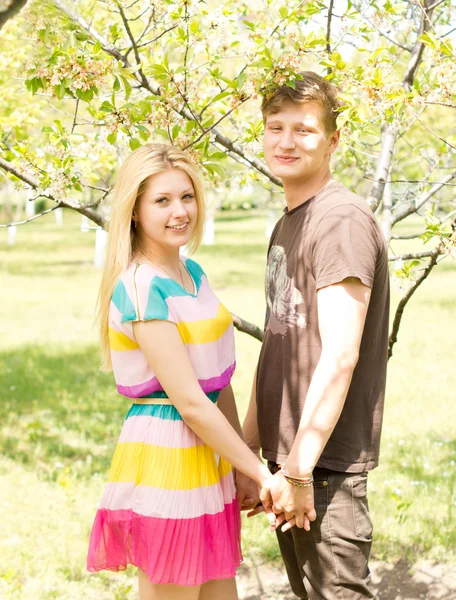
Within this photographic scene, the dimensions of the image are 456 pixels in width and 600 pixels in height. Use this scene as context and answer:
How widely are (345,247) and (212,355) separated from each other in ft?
2.07

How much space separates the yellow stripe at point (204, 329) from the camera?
8.36 feet

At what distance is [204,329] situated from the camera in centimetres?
259

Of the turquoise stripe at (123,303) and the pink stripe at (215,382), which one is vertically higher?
the turquoise stripe at (123,303)

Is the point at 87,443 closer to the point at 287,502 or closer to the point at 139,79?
the point at 139,79

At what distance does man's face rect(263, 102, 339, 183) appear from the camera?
102 inches

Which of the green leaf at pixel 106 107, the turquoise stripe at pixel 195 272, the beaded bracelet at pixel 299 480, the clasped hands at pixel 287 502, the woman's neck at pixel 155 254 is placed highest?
the green leaf at pixel 106 107

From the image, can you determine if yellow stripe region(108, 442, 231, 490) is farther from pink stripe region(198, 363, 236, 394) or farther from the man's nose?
the man's nose

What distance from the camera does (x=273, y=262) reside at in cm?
273

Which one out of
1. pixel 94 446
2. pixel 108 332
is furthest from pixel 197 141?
pixel 94 446

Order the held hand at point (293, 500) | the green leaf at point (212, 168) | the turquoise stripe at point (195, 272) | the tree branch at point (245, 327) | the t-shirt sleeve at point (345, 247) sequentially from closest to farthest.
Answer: the t-shirt sleeve at point (345, 247) < the held hand at point (293, 500) < the turquoise stripe at point (195, 272) < the green leaf at point (212, 168) < the tree branch at point (245, 327)

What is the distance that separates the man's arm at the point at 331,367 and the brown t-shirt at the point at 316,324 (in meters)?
0.05

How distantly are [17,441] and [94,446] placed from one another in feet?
2.63

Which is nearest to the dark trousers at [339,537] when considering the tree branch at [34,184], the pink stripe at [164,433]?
the pink stripe at [164,433]

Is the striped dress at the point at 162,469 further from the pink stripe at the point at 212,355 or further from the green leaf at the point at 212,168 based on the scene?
the green leaf at the point at 212,168
